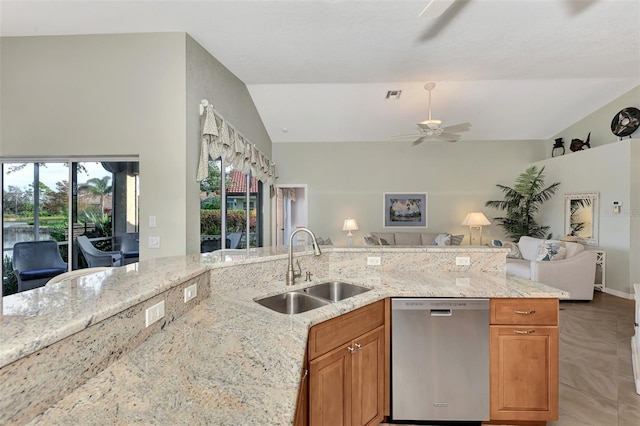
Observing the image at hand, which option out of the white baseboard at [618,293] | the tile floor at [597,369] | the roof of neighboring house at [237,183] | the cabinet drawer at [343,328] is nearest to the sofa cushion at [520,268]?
the tile floor at [597,369]

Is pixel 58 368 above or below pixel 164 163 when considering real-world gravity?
below

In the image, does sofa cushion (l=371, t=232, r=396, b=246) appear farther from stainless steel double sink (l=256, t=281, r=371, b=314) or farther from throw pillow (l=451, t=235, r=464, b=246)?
stainless steel double sink (l=256, t=281, r=371, b=314)

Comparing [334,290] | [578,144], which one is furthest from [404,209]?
[334,290]

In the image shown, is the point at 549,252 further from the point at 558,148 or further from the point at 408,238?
the point at 558,148

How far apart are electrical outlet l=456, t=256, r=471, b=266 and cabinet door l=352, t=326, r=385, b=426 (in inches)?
39.1

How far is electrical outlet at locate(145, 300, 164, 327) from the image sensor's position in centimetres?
112

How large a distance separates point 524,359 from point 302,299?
1.43m

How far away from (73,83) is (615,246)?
7.78m

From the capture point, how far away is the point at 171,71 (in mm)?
2770

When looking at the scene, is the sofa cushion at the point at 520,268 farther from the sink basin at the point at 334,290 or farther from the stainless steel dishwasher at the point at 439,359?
the sink basin at the point at 334,290

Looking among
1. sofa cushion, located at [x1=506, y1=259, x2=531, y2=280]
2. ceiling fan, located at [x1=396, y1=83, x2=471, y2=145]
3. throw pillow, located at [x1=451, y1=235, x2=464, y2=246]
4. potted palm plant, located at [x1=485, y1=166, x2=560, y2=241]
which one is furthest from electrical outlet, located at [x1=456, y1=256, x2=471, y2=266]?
potted palm plant, located at [x1=485, y1=166, x2=560, y2=241]

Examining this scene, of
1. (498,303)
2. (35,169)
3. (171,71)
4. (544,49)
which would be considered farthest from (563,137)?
(35,169)

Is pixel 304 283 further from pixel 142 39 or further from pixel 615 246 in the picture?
pixel 615 246

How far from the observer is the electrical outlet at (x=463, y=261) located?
2344 mm
